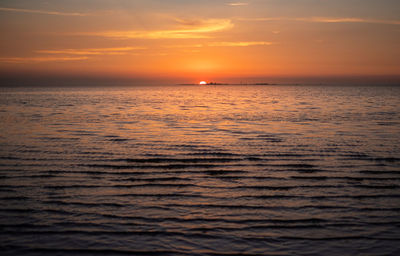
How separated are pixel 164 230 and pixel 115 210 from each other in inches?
70.8

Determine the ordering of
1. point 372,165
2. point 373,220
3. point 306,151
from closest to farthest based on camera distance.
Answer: point 373,220
point 372,165
point 306,151

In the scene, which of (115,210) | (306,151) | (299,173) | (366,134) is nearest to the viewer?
(115,210)

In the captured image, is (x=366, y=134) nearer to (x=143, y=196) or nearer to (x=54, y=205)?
(x=143, y=196)

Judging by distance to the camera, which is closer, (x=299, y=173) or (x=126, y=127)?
(x=299, y=173)

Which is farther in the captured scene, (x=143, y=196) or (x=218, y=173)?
(x=218, y=173)

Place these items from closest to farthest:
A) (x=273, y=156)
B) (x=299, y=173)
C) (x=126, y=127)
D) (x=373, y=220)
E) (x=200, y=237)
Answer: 1. (x=200, y=237)
2. (x=373, y=220)
3. (x=299, y=173)
4. (x=273, y=156)
5. (x=126, y=127)

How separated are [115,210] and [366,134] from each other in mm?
18978

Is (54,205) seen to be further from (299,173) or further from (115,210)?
(299,173)

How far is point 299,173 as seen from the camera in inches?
451

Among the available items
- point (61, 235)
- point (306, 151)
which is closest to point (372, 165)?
point (306, 151)

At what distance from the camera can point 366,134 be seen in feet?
69.2

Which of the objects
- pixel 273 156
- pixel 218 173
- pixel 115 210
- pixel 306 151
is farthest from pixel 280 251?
pixel 306 151

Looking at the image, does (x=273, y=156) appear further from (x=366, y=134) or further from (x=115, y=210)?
(x=366, y=134)

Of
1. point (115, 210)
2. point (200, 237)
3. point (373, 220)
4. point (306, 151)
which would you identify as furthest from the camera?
point (306, 151)
